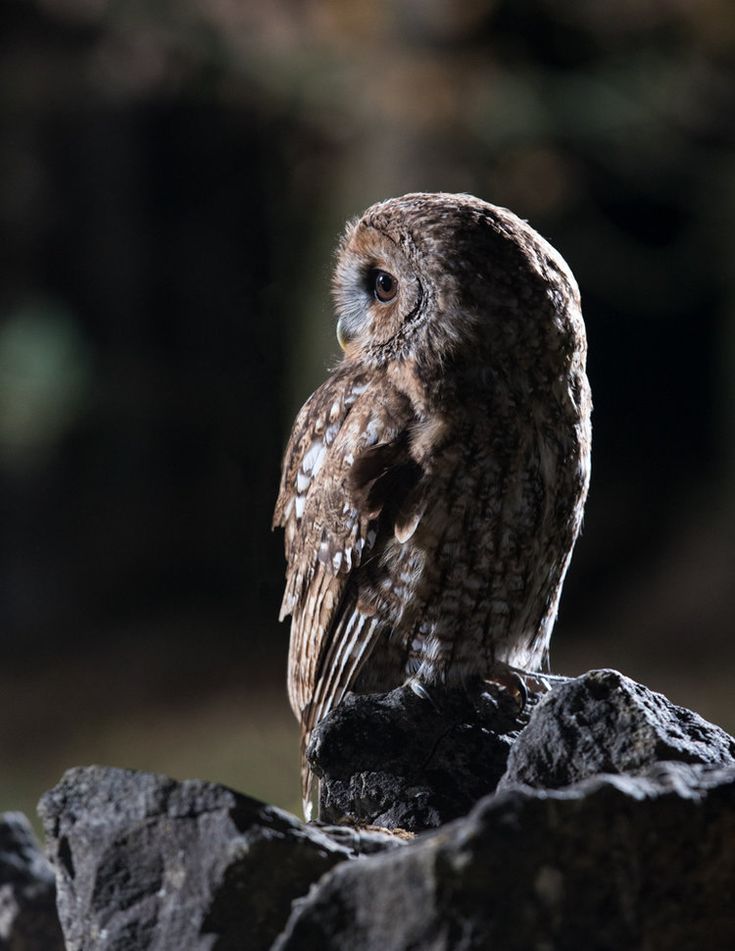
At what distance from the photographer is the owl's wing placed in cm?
223

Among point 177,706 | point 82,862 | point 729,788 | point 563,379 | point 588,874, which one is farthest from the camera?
point 177,706

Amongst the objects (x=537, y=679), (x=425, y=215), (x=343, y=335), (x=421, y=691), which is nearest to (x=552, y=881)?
(x=421, y=691)

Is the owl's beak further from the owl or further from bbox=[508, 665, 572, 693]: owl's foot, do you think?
bbox=[508, 665, 572, 693]: owl's foot

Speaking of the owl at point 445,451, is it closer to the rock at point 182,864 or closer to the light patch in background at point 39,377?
the rock at point 182,864

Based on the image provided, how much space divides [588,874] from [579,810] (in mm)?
68

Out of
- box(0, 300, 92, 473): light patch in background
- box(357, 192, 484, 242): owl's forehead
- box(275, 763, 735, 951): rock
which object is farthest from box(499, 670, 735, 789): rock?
box(0, 300, 92, 473): light patch in background

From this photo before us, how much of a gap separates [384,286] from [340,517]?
0.45 metres

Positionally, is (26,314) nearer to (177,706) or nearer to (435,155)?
(177,706)

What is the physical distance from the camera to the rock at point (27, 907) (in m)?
2.02

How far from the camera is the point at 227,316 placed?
9.05 meters

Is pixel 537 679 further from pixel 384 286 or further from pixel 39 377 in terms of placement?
pixel 39 377

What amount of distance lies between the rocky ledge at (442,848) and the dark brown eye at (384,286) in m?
0.80

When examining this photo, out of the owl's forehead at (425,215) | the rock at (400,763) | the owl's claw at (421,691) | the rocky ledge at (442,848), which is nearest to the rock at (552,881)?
the rocky ledge at (442,848)

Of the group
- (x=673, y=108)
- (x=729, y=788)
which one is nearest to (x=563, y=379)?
(x=729, y=788)
